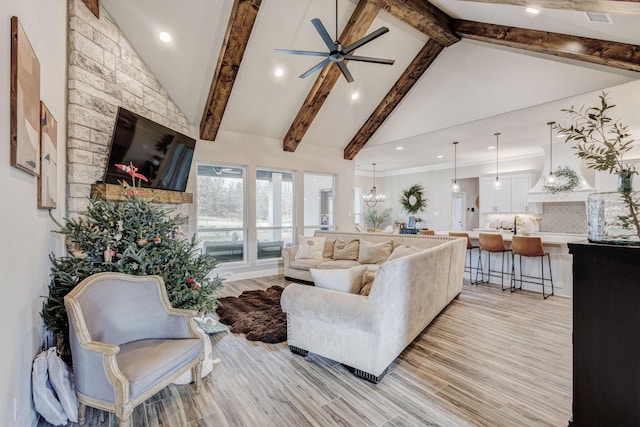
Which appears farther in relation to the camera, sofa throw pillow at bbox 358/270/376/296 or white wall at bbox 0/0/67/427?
sofa throw pillow at bbox 358/270/376/296

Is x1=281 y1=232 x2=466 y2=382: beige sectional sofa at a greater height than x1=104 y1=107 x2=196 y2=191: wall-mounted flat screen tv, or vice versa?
x1=104 y1=107 x2=196 y2=191: wall-mounted flat screen tv

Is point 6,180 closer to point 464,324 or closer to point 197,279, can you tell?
point 197,279

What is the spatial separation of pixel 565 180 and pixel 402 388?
275 inches

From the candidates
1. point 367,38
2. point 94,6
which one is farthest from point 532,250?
point 94,6

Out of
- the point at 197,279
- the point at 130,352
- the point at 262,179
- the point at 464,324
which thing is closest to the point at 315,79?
the point at 262,179

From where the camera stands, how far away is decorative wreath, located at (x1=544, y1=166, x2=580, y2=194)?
258 inches

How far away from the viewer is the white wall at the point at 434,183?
27.1 ft

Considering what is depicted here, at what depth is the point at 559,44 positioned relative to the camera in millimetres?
3582

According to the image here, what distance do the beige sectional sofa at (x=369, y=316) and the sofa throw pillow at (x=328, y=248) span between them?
2527 millimetres

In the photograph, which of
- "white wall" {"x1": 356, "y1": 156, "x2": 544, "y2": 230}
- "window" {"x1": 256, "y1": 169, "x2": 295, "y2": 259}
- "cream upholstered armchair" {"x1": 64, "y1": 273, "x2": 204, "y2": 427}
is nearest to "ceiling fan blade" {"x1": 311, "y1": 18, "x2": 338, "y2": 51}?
"cream upholstered armchair" {"x1": 64, "y1": 273, "x2": 204, "y2": 427}

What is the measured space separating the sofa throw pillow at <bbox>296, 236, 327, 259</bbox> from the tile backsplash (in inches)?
239

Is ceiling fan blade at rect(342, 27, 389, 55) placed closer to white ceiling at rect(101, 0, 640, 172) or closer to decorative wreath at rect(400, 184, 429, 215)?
white ceiling at rect(101, 0, 640, 172)

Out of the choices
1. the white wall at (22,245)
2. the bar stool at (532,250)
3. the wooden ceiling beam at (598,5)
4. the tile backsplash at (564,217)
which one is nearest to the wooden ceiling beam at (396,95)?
the wooden ceiling beam at (598,5)

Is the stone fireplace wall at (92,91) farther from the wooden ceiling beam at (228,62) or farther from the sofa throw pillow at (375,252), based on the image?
the sofa throw pillow at (375,252)
